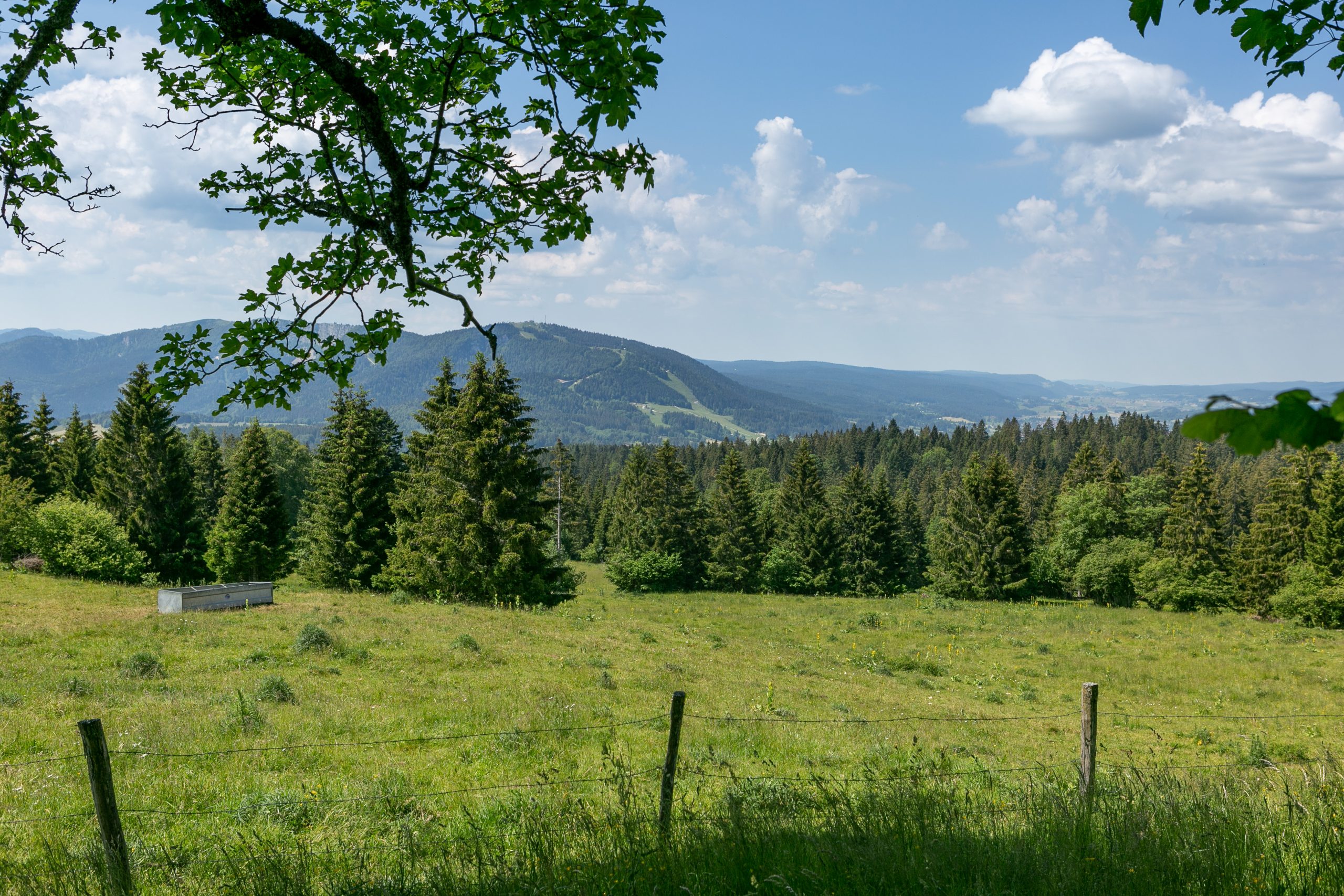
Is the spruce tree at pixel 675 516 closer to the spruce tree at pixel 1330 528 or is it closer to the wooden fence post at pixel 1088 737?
the spruce tree at pixel 1330 528

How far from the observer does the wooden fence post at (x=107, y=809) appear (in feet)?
16.5

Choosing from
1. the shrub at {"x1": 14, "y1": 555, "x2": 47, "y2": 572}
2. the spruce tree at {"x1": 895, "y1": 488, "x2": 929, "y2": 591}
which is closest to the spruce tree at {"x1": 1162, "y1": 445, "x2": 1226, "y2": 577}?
the spruce tree at {"x1": 895, "y1": 488, "x2": 929, "y2": 591}

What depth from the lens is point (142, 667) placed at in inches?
565

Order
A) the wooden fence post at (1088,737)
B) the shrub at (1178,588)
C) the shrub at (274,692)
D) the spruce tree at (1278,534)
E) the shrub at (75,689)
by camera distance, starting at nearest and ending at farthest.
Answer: the wooden fence post at (1088,737) → the shrub at (75,689) → the shrub at (274,692) → the shrub at (1178,588) → the spruce tree at (1278,534)

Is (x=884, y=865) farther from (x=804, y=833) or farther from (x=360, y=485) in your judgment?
(x=360, y=485)

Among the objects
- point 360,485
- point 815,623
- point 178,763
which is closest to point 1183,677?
point 815,623

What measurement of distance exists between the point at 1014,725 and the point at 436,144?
1542 centimetres

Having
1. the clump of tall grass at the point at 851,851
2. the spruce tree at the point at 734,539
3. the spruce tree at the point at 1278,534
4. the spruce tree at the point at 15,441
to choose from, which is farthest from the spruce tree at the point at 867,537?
the clump of tall grass at the point at 851,851

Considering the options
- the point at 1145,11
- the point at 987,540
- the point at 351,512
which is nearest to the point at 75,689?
the point at 1145,11

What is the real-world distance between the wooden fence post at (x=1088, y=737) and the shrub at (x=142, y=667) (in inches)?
595

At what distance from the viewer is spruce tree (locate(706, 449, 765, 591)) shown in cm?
6325

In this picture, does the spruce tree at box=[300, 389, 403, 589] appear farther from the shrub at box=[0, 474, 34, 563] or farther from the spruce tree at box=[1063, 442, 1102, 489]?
the spruce tree at box=[1063, 442, 1102, 489]

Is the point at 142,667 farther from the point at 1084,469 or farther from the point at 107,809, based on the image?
the point at 1084,469

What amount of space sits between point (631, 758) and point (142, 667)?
35.1 ft
